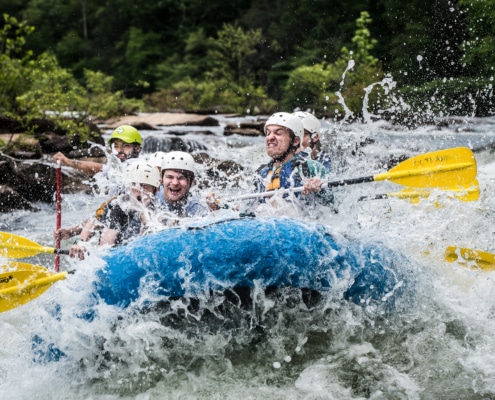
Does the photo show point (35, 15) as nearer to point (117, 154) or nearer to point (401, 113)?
point (401, 113)

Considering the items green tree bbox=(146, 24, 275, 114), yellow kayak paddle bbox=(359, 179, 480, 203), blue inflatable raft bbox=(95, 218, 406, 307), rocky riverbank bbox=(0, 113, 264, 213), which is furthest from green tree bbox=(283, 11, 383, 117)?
blue inflatable raft bbox=(95, 218, 406, 307)

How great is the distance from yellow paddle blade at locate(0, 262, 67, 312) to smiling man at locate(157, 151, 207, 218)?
973 millimetres

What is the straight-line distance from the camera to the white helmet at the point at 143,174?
4.21 metres

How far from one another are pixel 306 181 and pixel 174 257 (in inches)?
51.3

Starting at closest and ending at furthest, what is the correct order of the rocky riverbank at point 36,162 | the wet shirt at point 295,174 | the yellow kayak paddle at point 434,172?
the yellow kayak paddle at point 434,172 → the wet shirt at point 295,174 → the rocky riverbank at point 36,162

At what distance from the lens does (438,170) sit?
13.5 ft

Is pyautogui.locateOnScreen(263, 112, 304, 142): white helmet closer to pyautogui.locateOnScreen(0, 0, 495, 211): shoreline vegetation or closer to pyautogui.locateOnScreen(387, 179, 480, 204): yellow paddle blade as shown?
pyautogui.locateOnScreen(387, 179, 480, 204): yellow paddle blade

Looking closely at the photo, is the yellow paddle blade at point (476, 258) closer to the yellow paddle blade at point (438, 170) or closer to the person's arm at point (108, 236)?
the yellow paddle blade at point (438, 170)

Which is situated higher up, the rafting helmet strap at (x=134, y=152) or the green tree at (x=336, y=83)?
the green tree at (x=336, y=83)

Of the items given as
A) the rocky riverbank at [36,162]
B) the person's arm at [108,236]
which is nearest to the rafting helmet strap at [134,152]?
the person's arm at [108,236]

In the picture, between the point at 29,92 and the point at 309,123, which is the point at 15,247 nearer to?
the point at 309,123

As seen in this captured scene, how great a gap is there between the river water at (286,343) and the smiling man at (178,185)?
2.91ft

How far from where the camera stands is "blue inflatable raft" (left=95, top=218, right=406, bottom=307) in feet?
10.8

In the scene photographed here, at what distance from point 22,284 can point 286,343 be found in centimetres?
164
